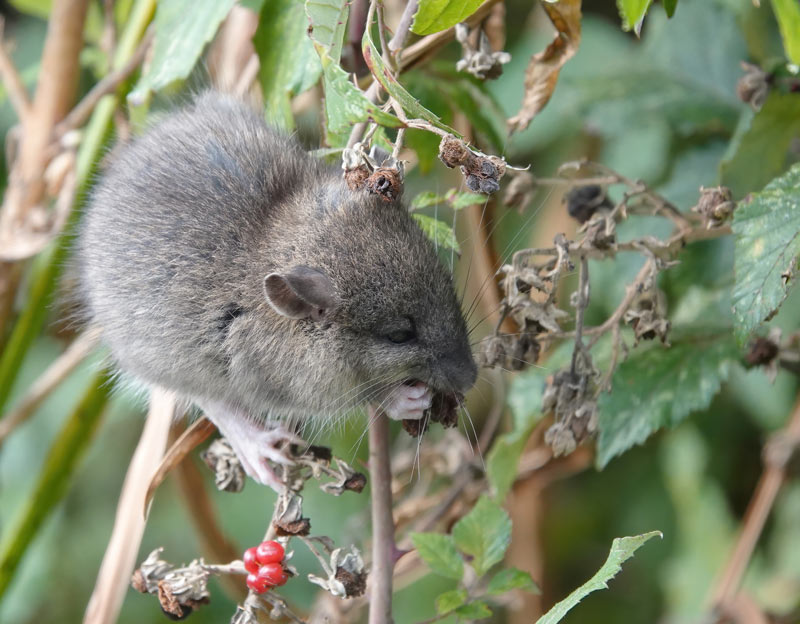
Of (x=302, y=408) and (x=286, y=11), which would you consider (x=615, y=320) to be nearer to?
(x=302, y=408)

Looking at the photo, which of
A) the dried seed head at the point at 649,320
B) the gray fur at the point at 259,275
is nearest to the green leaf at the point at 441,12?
the gray fur at the point at 259,275

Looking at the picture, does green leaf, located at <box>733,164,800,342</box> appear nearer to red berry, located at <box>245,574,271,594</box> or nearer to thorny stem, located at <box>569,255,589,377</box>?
thorny stem, located at <box>569,255,589,377</box>

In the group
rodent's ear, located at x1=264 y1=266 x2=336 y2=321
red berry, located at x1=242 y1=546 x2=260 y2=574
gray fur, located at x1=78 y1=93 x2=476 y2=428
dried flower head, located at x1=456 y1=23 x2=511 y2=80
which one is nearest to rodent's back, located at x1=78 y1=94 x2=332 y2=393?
gray fur, located at x1=78 y1=93 x2=476 y2=428

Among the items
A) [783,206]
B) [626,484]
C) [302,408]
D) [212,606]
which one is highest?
[783,206]

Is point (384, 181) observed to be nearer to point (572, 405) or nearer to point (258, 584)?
point (572, 405)

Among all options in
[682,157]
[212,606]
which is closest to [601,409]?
[682,157]
